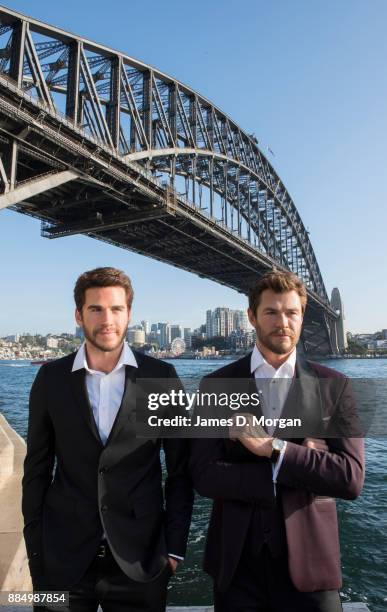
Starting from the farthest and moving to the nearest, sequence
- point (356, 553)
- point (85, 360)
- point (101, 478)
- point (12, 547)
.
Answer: point (356, 553), point (12, 547), point (85, 360), point (101, 478)

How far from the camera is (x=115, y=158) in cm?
Answer: 2477

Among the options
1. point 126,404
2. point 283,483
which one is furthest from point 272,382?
point 126,404

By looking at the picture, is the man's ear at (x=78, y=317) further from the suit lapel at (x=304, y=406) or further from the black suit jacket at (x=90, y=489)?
the suit lapel at (x=304, y=406)

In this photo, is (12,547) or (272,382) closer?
(272,382)

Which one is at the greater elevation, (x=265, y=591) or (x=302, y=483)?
(x=302, y=483)

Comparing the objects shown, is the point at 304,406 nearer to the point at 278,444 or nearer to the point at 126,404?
the point at 278,444

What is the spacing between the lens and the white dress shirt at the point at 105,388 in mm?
2252

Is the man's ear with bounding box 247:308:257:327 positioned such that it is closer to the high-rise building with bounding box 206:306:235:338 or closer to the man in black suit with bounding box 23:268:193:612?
the man in black suit with bounding box 23:268:193:612

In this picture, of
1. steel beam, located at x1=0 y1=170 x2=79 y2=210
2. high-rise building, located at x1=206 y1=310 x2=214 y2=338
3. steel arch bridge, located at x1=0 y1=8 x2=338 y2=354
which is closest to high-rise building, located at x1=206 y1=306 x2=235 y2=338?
high-rise building, located at x1=206 y1=310 x2=214 y2=338

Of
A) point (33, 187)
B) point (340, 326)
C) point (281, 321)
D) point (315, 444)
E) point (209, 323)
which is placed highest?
point (209, 323)

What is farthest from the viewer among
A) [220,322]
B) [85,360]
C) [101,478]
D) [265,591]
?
[220,322]

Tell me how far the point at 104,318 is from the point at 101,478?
782mm

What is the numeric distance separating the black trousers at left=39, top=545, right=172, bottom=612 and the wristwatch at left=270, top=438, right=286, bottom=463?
2.74 feet

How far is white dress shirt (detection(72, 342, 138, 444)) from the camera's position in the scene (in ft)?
7.39
